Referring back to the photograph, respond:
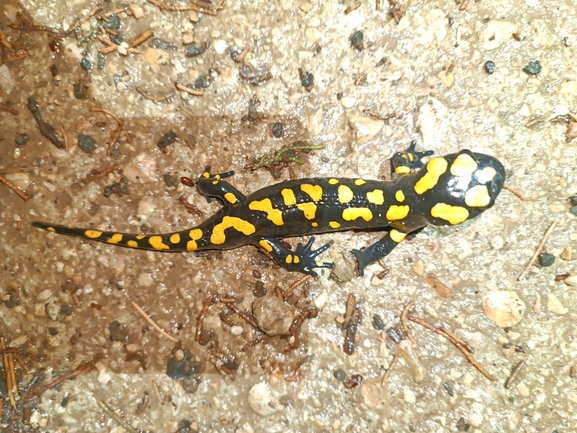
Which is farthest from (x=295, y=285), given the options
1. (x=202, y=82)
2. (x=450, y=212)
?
(x=202, y=82)

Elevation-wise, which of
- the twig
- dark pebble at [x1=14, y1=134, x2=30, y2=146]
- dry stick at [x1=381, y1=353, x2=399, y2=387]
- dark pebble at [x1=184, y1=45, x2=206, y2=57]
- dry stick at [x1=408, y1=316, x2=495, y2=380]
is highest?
dark pebble at [x1=184, y1=45, x2=206, y2=57]

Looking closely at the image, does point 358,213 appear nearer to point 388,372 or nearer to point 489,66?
point 388,372

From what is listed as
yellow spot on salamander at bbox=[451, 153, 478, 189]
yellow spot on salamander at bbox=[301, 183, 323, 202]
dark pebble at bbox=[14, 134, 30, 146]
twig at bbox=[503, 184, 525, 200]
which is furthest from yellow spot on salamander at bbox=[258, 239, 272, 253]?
dark pebble at bbox=[14, 134, 30, 146]

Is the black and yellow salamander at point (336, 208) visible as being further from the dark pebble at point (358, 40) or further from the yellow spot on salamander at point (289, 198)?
the dark pebble at point (358, 40)

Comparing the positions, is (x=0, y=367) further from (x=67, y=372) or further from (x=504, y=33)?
(x=504, y=33)

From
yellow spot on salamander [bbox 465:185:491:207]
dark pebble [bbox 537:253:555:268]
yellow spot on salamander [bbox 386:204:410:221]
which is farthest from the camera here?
dark pebble [bbox 537:253:555:268]

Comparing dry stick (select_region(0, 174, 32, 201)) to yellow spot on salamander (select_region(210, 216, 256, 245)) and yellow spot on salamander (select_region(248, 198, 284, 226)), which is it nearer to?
yellow spot on salamander (select_region(210, 216, 256, 245))
